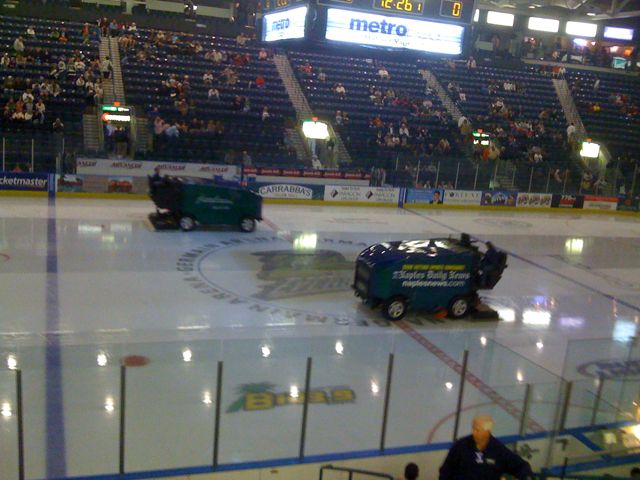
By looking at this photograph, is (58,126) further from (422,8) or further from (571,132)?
(571,132)

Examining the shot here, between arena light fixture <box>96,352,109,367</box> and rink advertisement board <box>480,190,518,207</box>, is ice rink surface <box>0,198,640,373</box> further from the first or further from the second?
rink advertisement board <box>480,190,518,207</box>

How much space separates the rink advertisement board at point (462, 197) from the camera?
2467 cm

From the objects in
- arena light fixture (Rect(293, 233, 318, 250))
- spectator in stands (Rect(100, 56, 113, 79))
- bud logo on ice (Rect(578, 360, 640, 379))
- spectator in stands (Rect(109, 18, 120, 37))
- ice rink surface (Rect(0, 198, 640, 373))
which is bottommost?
ice rink surface (Rect(0, 198, 640, 373))

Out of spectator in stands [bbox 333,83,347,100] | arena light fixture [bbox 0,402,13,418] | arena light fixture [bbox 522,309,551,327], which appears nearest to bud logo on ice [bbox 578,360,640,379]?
arena light fixture [bbox 0,402,13,418]

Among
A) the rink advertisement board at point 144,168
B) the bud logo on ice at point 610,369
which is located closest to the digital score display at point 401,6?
the bud logo on ice at point 610,369

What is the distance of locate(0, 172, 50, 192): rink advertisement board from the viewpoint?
64.3 feet

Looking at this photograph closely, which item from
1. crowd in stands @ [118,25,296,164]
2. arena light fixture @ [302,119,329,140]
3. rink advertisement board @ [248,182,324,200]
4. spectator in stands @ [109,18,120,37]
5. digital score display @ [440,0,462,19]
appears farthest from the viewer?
spectator in stands @ [109,18,120,37]

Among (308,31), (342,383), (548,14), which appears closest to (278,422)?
(342,383)

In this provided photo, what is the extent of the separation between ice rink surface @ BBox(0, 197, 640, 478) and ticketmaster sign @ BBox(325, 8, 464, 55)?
4501mm

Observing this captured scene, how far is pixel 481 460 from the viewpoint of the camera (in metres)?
4.14

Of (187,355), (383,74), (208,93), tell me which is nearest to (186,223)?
(187,355)

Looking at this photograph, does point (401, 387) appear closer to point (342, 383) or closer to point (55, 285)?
point (342, 383)

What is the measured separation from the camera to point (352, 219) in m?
20.4

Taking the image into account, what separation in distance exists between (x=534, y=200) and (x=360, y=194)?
24.4 ft
